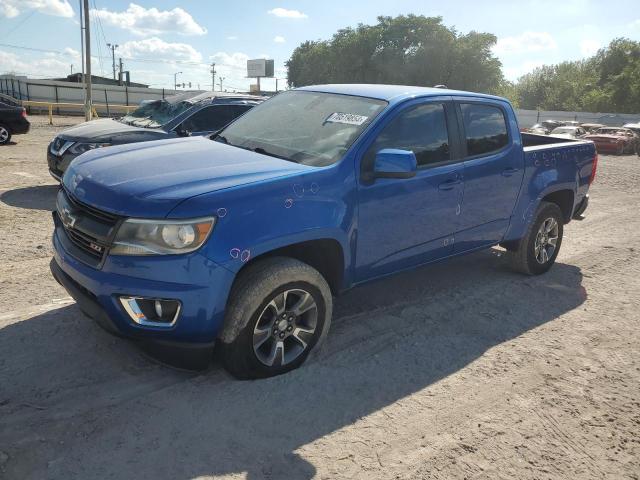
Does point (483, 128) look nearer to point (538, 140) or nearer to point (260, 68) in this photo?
point (538, 140)

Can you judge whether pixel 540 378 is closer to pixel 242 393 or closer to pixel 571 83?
pixel 242 393

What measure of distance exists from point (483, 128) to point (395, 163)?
1.55 metres

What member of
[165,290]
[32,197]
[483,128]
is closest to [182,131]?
[32,197]

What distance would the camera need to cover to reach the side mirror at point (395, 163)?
136 inches

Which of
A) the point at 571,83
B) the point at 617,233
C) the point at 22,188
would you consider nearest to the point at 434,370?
the point at 617,233

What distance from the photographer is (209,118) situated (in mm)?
8078

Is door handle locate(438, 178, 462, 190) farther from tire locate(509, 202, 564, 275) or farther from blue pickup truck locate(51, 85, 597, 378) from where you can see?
tire locate(509, 202, 564, 275)

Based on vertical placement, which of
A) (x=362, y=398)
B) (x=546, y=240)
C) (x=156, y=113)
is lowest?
(x=362, y=398)

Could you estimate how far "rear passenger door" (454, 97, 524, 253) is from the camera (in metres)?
4.41

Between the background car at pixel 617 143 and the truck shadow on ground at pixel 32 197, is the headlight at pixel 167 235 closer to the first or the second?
the truck shadow on ground at pixel 32 197

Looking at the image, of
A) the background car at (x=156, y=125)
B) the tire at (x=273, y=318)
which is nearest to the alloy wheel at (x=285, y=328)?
the tire at (x=273, y=318)

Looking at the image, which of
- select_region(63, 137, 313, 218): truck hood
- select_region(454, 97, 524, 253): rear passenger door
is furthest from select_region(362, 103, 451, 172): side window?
select_region(63, 137, 313, 218): truck hood

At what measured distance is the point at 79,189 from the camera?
3246mm

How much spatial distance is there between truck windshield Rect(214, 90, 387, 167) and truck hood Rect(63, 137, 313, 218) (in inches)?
7.5
